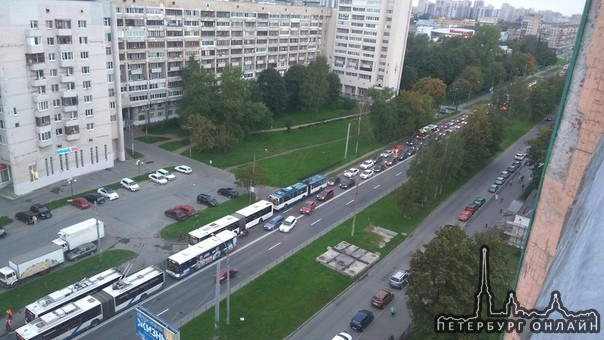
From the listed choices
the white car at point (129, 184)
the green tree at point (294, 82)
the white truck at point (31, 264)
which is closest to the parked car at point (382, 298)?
the white truck at point (31, 264)

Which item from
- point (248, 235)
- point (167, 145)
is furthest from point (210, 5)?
point (248, 235)

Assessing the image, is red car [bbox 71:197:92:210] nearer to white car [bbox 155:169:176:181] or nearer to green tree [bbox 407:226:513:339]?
white car [bbox 155:169:176:181]

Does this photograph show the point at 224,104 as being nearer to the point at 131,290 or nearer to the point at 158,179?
the point at 158,179

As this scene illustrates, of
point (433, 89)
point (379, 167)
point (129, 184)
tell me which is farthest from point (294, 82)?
point (129, 184)

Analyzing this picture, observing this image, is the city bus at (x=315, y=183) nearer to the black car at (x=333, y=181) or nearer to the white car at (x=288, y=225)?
the black car at (x=333, y=181)

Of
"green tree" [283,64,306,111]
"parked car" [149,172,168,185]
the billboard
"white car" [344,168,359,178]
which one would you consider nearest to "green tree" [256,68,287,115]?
"green tree" [283,64,306,111]

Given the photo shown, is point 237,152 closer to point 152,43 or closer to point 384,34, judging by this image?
point 152,43
